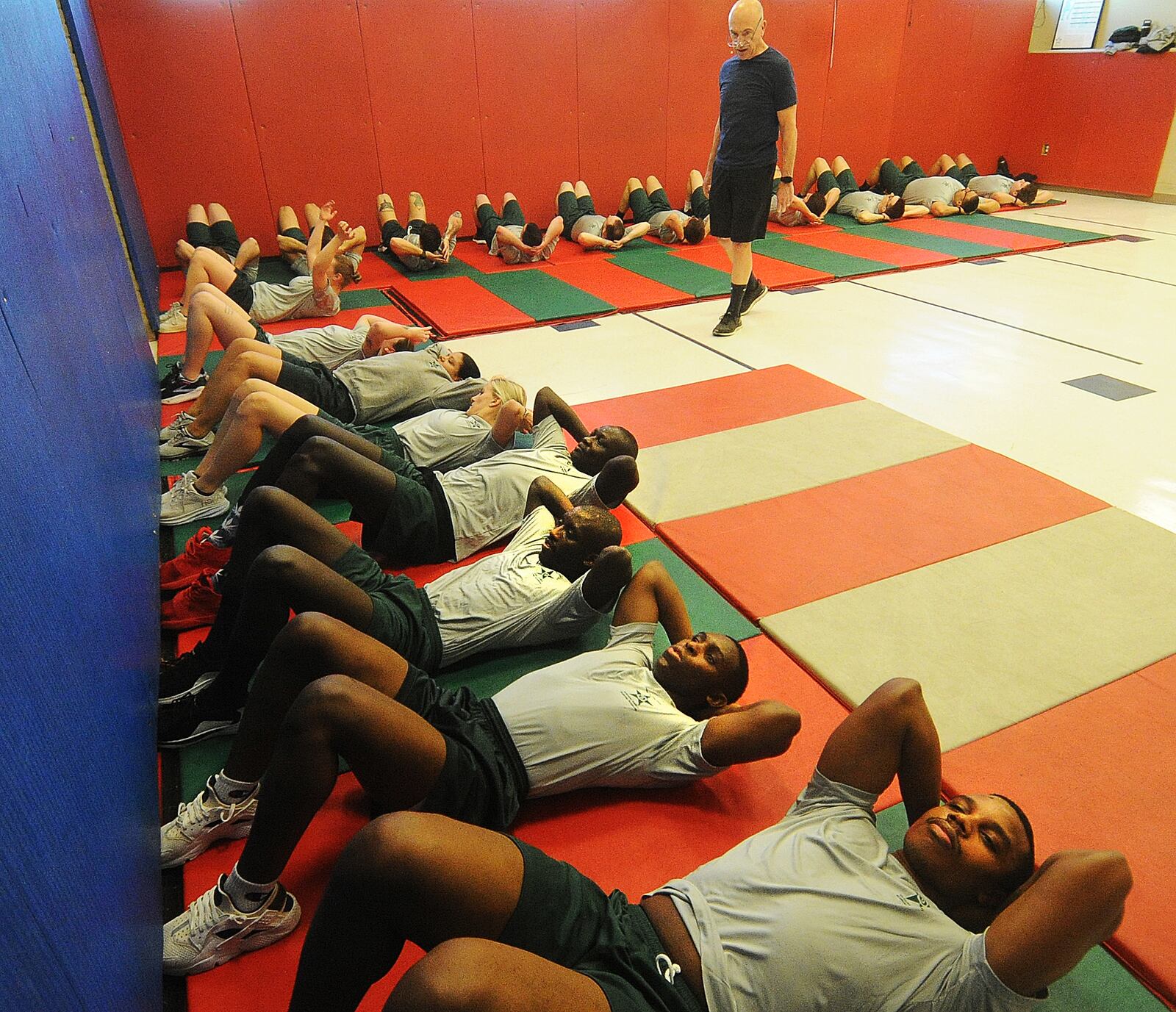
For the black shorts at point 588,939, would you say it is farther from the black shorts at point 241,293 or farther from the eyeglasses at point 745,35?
the eyeglasses at point 745,35

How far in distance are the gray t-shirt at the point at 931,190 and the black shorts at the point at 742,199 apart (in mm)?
5127

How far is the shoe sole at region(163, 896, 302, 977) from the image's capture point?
1693 mm

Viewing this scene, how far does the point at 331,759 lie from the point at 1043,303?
6638 millimetres

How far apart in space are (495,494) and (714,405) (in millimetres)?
1893

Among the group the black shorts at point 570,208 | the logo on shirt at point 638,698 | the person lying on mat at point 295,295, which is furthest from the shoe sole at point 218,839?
the black shorts at point 570,208

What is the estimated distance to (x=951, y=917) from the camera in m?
1.60

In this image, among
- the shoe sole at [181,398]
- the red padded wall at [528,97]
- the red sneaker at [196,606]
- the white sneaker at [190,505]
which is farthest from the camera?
the red padded wall at [528,97]

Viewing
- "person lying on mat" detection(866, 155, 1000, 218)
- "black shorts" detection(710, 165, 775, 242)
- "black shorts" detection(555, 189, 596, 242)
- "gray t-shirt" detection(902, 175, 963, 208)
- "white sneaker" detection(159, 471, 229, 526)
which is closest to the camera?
"white sneaker" detection(159, 471, 229, 526)

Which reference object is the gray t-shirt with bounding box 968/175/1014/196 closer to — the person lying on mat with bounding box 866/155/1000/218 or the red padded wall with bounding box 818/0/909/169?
the person lying on mat with bounding box 866/155/1000/218

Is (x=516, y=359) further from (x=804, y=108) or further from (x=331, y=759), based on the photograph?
(x=804, y=108)

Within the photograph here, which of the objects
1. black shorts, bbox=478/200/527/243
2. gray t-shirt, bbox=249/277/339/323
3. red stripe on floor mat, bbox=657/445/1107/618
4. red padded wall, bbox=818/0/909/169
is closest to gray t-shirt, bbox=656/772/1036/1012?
red stripe on floor mat, bbox=657/445/1107/618

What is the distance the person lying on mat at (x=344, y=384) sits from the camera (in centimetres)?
379

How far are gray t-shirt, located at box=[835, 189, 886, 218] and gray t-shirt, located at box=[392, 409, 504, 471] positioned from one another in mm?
7603

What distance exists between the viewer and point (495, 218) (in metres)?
8.52
